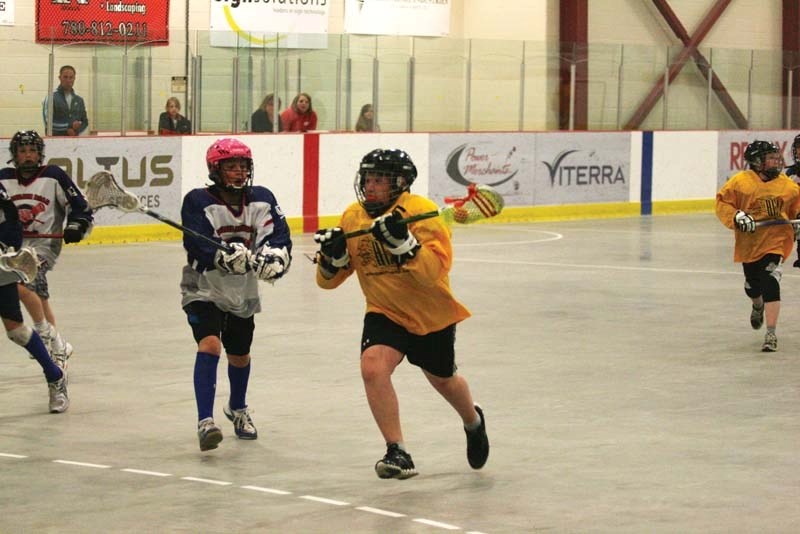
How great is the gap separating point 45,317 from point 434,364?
3.60 m

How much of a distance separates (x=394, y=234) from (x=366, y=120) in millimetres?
14758

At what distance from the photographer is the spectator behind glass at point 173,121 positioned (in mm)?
18891

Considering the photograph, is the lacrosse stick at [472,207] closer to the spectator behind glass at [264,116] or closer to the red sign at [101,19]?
the spectator behind glass at [264,116]

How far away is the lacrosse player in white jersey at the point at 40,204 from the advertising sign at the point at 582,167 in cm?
1388

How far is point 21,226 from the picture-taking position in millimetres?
8602

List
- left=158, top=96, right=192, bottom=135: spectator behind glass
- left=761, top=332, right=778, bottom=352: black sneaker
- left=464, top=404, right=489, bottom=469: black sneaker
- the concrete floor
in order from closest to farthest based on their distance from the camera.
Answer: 1. the concrete floor
2. left=464, top=404, right=489, bottom=469: black sneaker
3. left=761, top=332, right=778, bottom=352: black sneaker
4. left=158, top=96, right=192, bottom=135: spectator behind glass

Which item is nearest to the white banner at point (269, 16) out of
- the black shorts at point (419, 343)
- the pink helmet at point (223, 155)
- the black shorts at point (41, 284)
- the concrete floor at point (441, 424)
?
the concrete floor at point (441, 424)

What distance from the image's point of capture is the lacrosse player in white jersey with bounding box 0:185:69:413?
841 cm

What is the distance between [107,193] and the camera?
8273mm

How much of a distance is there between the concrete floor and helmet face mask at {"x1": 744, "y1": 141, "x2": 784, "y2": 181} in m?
1.20

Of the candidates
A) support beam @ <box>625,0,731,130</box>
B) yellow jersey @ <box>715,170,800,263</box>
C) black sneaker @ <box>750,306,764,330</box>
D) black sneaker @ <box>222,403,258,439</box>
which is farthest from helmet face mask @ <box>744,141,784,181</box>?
support beam @ <box>625,0,731,130</box>

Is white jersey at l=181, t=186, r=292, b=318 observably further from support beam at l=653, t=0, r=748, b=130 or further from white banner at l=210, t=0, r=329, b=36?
support beam at l=653, t=0, r=748, b=130

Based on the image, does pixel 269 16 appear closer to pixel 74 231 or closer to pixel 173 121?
pixel 173 121

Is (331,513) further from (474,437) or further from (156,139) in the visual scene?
(156,139)
